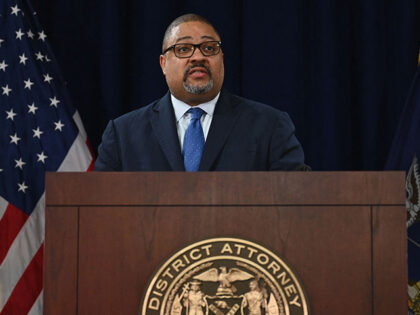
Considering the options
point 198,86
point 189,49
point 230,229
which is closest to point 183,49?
point 189,49

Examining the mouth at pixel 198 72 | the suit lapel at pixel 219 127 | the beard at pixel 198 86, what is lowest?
the suit lapel at pixel 219 127

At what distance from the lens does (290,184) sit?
1456 millimetres

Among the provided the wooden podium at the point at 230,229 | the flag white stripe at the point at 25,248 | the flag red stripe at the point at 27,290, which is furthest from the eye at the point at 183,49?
the flag red stripe at the point at 27,290

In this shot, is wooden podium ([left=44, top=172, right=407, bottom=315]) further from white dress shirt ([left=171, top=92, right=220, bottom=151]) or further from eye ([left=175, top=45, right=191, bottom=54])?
eye ([left=175, top=45, right=191, bottom=54])

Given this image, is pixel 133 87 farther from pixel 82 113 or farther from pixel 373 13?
pixel 373 13

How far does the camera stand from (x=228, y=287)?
139 centimetres

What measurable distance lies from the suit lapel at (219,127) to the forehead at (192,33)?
22cm

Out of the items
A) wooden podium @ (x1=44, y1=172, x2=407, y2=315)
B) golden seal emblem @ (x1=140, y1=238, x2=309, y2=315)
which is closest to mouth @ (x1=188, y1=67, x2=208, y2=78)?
wooden podium @ (x1=44, y1=172, x2=407, y2=315)

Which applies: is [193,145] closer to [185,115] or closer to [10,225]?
[185,115]

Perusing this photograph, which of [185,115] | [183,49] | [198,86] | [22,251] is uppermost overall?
[183,49]

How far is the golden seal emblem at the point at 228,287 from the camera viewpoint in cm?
139

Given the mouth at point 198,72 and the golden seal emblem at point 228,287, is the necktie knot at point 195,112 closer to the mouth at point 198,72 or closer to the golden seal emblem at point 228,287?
the mouth at point 198,72

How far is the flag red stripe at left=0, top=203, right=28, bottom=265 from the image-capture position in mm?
2969

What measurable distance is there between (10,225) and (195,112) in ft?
4.10
